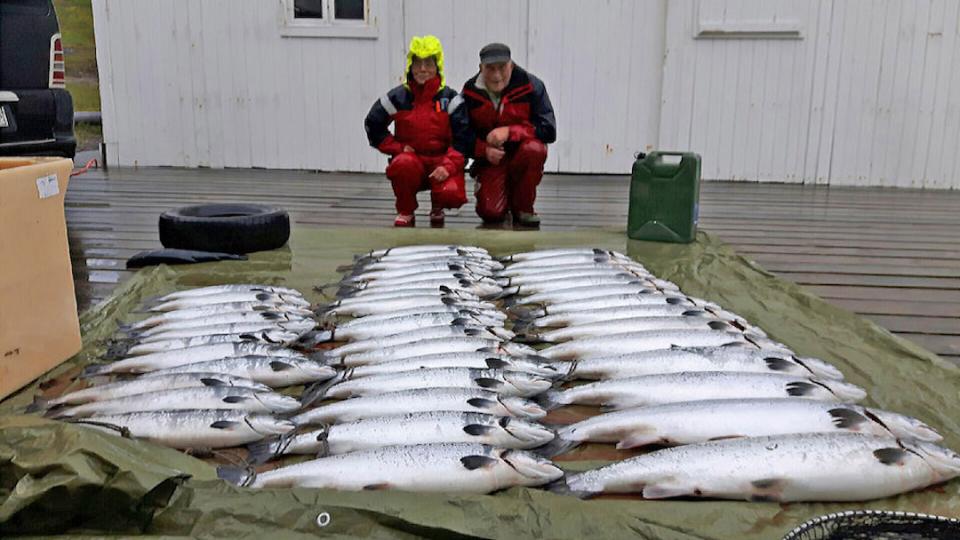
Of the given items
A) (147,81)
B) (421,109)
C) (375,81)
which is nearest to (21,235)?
(421,109)

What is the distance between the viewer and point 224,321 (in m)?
3.41

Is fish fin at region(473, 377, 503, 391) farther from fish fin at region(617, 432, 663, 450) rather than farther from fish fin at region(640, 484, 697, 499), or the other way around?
fish fin at region(640, 484, 697, 499)

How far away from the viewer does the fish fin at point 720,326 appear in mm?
3258

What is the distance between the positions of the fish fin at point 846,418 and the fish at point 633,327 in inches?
36.4

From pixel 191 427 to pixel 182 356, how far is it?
661 millimetres

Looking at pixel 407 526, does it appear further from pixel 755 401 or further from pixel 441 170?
pixel 441 170

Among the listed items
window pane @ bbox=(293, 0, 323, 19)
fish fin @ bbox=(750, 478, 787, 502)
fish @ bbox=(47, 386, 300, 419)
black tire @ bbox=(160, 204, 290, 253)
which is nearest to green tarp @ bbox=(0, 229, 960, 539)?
fish fin @ bbox=(750, 478, 787, 502)

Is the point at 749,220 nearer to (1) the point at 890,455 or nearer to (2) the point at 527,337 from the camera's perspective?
(2) the point at 527,337

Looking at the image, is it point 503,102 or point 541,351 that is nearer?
point 541,351

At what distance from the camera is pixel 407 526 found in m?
1.89

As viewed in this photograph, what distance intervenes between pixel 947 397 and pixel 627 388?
3.77 feet

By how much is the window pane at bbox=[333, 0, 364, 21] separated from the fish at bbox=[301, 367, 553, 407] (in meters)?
7.99

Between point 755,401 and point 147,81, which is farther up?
point 147,81

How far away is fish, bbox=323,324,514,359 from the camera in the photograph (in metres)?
3.08
